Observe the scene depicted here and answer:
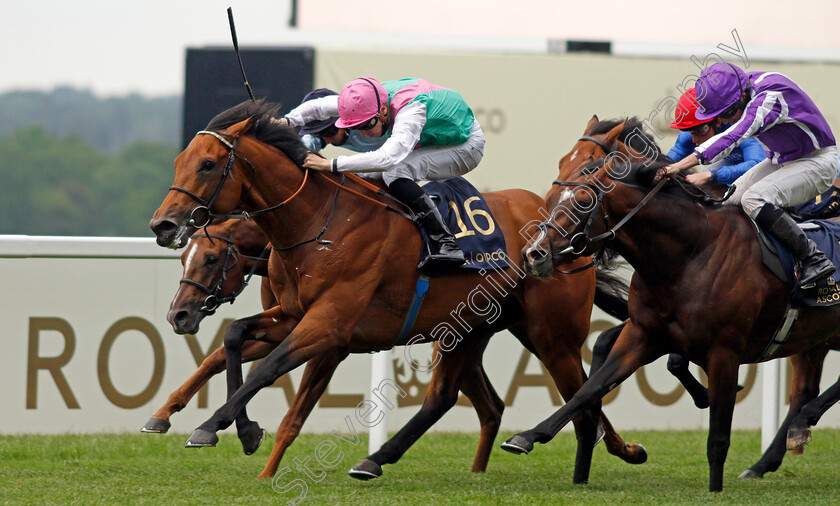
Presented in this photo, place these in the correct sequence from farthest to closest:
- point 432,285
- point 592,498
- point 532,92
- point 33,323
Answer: point 532,92, point 33,323, point 432,285, point 592,498

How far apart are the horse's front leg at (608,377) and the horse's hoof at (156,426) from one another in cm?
205

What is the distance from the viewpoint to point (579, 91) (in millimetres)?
10266

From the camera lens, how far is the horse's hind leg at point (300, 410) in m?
5.89

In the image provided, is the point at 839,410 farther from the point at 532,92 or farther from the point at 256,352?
the point at 256,352

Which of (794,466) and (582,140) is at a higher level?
(582,140)

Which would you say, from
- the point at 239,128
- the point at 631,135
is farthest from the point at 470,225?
the point at 239,128

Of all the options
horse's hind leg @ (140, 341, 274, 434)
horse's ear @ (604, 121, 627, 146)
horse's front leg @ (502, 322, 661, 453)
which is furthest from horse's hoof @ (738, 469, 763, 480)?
horse's hind leg @ (140, 341, 274, 434)

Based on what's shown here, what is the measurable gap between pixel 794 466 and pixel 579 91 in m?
4.54

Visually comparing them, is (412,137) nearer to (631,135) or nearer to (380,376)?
(631,135)

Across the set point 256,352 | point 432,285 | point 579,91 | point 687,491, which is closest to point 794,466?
point 687,491

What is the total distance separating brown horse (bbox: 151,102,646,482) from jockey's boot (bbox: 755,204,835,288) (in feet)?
3.62

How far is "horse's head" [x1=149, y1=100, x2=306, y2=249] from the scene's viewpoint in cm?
498

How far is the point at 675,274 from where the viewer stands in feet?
17.2

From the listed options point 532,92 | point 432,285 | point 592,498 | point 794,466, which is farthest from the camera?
point 532,92
